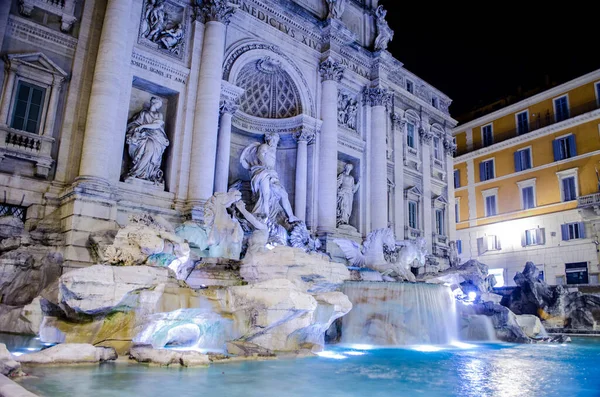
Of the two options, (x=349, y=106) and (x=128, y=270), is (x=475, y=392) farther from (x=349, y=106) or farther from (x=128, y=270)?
(x=349, y=106)

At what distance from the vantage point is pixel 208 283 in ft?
31.8

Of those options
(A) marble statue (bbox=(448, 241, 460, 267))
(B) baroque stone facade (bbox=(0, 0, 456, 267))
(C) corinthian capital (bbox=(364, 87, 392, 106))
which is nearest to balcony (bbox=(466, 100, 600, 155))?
(A) marble statue (bbox=(448, 241, 460, 267))

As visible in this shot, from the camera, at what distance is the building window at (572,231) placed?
2512 cm

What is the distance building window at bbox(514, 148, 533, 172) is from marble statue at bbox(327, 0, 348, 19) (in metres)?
16.0

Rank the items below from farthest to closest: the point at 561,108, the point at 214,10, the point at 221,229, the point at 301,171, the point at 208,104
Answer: the point at 561,108 → the point at 301,171 → the point at 214,10 → the point at 208,104 → the point at 221,229

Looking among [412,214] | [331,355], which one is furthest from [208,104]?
[412,214]

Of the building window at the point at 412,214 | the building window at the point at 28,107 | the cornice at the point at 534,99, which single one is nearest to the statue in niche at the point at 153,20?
the building window at the point at 28,107

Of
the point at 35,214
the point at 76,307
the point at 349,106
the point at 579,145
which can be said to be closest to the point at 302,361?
the point at 76,307

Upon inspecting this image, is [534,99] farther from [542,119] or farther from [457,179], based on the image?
[457,179]

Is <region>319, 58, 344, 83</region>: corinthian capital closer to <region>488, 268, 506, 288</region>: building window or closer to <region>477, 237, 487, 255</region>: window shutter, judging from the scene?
<region>488, 268, 506, 288</region>: building window

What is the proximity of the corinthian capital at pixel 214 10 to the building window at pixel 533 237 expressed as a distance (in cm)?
2136

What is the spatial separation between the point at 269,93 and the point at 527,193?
1816 centimetres

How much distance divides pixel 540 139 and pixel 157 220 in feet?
81.6

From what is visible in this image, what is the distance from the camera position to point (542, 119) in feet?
93.2
